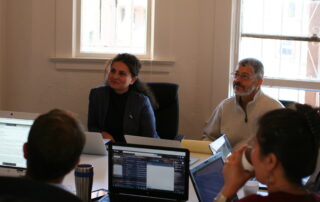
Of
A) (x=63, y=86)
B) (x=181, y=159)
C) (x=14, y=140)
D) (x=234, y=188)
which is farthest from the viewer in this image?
(x=63, y=86)

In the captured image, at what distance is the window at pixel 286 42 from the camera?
4082mm

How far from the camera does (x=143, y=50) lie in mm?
4395

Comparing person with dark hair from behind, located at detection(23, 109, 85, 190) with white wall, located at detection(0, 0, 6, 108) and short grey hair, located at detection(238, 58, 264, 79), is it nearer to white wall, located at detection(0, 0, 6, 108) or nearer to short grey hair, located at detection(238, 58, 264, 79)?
short grey hair, located at detection(238, 58, 264, 79)

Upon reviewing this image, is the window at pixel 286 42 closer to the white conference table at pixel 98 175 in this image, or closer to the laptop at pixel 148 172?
the white conference table at pixel 98 175

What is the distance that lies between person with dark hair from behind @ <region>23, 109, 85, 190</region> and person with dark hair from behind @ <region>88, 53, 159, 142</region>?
195 centimetres

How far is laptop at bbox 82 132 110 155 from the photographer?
2713mm

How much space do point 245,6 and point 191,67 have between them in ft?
2.33

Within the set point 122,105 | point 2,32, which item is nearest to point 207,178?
point 122,105

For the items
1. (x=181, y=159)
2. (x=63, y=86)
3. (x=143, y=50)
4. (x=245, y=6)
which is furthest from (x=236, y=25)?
(x=181, y=159)

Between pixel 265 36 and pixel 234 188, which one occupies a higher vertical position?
pixel 265 36

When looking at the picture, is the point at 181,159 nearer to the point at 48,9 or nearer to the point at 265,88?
the point at 265,88

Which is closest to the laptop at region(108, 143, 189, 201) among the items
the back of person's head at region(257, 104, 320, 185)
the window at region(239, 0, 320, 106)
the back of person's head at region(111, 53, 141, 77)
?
the back of person's head at region(257, 104, 320, 185)

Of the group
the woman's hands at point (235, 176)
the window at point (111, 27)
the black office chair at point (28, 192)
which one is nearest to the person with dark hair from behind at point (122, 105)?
the window at point (111, 27)

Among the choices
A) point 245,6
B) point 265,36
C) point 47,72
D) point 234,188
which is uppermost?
point 245,6
